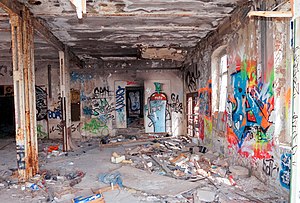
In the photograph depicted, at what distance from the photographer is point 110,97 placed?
11.7m

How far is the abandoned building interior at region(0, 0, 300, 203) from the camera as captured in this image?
4062mm

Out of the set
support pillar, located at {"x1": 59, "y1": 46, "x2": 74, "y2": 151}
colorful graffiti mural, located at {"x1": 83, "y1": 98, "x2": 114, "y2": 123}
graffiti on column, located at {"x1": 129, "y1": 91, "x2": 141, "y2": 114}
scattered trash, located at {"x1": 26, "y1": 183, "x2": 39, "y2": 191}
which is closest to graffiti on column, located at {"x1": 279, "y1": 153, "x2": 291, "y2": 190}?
scattered trash, located at {"x1": 26, "y1": 183, "x2": 39, "y2": 191}

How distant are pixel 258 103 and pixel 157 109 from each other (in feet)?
23.6

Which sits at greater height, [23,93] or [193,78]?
[193,78]

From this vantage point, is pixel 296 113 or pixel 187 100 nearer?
Result: pixel 296 113

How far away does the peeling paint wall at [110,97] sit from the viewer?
1162cm

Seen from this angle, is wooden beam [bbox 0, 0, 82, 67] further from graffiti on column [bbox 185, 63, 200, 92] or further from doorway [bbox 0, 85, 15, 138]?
doorway [bbox 0, 85, 15, 138]

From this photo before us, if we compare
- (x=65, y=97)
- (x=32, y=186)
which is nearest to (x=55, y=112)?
(x=65, y=97)

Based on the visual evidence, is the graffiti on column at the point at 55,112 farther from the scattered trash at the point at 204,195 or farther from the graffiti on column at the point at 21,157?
the scattered trash at the point at 204,195

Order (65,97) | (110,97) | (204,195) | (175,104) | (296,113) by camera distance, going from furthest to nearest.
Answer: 1. (175,104)
2. (110,97)
3. (65,97)
4. (204,195)
5. (296,113)

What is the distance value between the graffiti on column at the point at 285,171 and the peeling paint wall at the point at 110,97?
7817mm

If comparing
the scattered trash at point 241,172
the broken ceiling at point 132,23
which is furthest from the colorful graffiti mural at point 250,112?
the broken ceiling at point 132,23

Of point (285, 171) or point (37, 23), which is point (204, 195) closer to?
point (285, 171)

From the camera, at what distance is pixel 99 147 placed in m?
9.24
